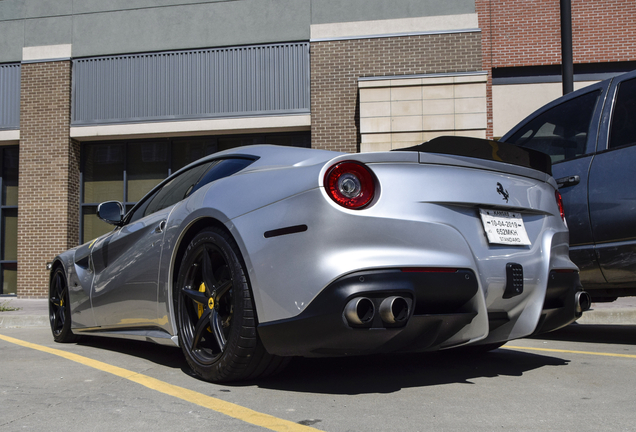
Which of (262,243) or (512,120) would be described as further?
(512,120)

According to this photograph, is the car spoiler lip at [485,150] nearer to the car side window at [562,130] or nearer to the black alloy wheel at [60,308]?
the car side window at [562,130]

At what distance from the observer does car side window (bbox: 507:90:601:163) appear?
184 inches

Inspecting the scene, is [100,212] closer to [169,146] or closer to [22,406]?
[22,406]

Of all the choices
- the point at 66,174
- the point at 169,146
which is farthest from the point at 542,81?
the point at 66,174

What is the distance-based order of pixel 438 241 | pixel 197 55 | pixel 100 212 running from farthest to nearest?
pixel 197 55 → pixel 100 212 → pixel 438 241

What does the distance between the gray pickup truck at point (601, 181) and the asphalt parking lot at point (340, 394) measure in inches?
24.8

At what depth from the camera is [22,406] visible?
272 cm

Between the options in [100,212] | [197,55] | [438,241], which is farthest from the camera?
[197,55]

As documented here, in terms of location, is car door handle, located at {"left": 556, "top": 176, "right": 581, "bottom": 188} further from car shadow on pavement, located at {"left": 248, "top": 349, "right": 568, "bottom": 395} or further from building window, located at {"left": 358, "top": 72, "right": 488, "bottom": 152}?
building window, located at {"left": 358, "top": 72, "right": 488, "bottom": 152}

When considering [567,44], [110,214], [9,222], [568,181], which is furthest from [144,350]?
[9,222]

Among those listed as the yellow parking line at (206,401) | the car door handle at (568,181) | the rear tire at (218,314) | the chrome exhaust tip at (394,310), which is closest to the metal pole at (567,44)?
the car door handle at (568,181)

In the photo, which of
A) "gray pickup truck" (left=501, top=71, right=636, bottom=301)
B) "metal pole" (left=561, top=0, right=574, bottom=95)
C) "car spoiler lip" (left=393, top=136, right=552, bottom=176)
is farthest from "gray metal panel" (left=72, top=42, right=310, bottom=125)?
"car spoiler lip" (left=393, top=136, right=552, bottom=176)

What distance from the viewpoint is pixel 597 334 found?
5797mm

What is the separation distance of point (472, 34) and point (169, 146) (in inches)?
304
